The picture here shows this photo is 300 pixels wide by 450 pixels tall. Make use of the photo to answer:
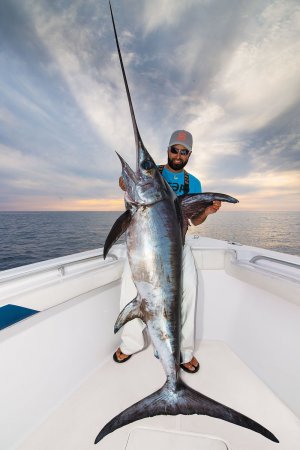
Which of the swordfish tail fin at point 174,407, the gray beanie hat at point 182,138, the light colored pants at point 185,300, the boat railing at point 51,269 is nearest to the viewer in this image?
the swordfish tail fin at point 174,407

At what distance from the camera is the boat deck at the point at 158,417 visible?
1711mm

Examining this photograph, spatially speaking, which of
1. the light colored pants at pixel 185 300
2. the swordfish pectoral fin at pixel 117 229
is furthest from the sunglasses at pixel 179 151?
the swordfish pectoral fin at pixel 117 229

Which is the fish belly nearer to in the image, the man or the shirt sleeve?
the man

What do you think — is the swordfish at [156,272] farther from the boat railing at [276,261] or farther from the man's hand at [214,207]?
the boat railing at [276,261]

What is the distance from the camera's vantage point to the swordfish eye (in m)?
1.76

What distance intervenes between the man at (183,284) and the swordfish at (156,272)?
0.48 meters

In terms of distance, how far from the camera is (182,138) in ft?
8.40

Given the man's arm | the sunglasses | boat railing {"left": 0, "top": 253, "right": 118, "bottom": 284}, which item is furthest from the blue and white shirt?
boat railing {"left": 0, "top": 253, "right": 118, "bottom": 284}

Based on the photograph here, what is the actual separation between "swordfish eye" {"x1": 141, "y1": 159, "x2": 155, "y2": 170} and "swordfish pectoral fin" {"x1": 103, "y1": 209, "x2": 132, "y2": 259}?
0.37 meters

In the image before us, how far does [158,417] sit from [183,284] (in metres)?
1.14

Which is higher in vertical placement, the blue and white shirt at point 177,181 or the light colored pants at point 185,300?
the blue and white shirt at point 177,181

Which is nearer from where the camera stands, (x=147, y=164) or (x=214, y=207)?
(x=147, y=164)

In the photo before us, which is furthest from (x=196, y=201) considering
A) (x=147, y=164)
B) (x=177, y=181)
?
(x=177, y=181)

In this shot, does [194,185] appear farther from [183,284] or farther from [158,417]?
[158,417]
